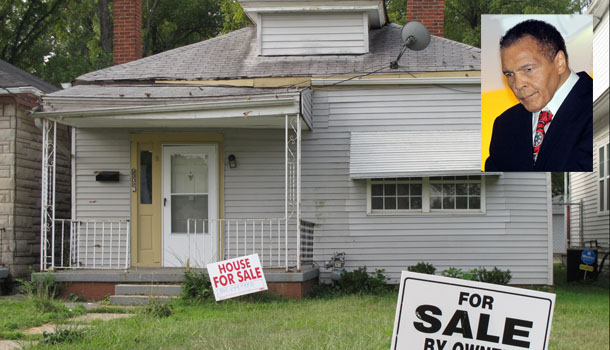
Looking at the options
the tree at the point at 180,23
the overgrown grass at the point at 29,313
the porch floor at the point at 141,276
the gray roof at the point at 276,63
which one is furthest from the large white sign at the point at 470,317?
the tree at the point at 180,23

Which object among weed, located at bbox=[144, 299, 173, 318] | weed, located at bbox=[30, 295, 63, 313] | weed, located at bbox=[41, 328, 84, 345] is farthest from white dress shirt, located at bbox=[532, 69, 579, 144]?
weed, located at bbox=[30, 295, 63, 313]

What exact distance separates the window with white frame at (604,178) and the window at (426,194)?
6.23 m

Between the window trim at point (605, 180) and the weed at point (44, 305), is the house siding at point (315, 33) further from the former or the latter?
the window trim at point (605, 180)

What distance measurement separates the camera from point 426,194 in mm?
12234

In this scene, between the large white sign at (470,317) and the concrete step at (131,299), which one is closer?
the large white sign at (470,317)

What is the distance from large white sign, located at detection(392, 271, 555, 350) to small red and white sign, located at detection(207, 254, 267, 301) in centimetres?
639

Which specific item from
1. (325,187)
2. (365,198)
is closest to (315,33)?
(325,187)

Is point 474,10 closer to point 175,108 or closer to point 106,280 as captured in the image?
point 175,108

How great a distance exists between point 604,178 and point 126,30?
1165 cm

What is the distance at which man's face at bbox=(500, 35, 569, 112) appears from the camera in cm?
336

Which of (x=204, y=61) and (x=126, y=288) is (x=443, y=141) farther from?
(x=126, y=288)

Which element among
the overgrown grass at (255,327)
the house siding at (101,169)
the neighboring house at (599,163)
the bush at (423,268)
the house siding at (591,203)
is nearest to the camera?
the overgrown grass at (255,327)

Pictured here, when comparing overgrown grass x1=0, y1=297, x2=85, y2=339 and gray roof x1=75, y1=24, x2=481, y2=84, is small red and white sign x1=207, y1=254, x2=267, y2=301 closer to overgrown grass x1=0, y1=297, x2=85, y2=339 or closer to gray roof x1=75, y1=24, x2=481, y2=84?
overgrown grass x1=0, y1=297, x2=85, y2=339

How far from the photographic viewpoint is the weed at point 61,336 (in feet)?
21.3
